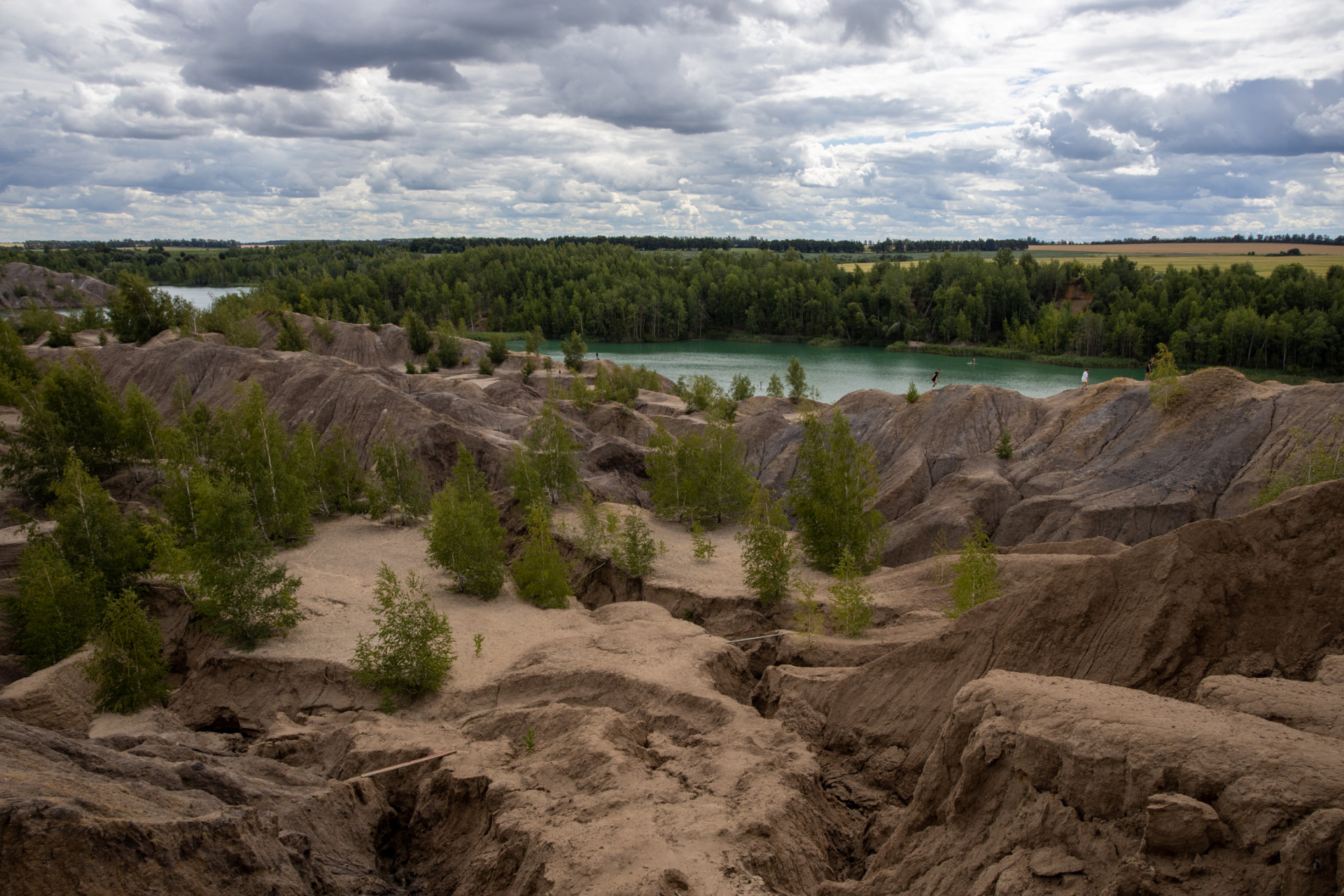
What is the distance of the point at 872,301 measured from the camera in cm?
12838

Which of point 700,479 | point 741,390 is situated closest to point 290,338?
point 741,390

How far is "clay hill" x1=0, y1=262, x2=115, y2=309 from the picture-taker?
137250 millimetres

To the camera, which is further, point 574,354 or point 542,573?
point 574,354

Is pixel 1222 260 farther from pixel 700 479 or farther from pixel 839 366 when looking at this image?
pixel 700 479

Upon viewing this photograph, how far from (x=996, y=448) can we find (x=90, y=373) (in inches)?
1895

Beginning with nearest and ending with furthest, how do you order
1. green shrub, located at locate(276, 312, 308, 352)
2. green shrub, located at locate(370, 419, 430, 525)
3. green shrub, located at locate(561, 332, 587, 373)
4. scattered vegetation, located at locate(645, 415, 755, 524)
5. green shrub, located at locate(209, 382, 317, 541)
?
green shrub, located at locate(209, 382, 317, 541), green shrub, located at locate(370, 419, 430, 525), scattered vegetation, located at locate(645, 415, 755, 524), green shrub, located at locate(276, 312, 308, 352), green shrub, located at locate(561, 332, 587, 373)

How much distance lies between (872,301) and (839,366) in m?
31.4

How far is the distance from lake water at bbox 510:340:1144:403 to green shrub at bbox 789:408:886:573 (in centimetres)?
4551

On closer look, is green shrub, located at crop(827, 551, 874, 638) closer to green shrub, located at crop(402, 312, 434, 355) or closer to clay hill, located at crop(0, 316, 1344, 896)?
clay hill, located at crop(0, 316, 1344, 896)

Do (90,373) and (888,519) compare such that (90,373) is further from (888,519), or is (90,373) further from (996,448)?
(996,448)

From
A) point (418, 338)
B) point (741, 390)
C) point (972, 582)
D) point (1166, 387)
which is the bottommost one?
point (972, 582)

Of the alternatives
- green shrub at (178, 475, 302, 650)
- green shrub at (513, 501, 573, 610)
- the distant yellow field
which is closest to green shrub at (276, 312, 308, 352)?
green shrub at (178, 475, 302, 650)

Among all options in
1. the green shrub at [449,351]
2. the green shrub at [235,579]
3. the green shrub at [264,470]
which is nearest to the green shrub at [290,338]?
the green shrub at [449,351]

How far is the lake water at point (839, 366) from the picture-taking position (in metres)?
86.5
